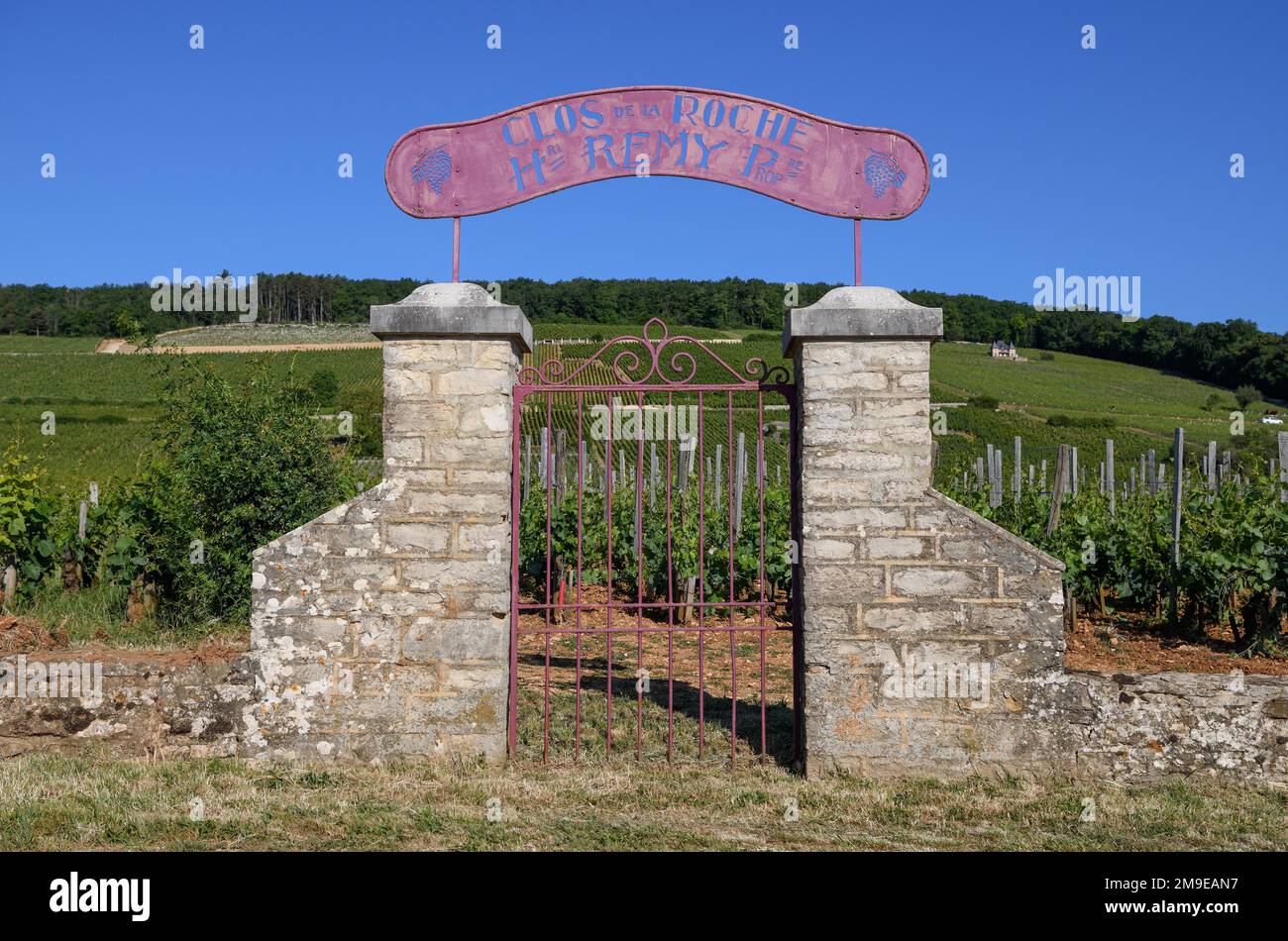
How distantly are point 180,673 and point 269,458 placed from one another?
3457 millimetres

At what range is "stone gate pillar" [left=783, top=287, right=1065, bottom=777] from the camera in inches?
201

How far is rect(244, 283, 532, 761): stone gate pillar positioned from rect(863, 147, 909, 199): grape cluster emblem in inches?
80.9

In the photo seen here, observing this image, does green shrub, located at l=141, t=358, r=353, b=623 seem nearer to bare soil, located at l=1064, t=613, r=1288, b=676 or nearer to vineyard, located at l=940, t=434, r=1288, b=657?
bare soil, located at l=1064, t=613, r=1288, b=676

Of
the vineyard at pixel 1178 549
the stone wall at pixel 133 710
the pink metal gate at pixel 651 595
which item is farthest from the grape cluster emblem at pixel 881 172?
the vineyard at pixel 1178 549

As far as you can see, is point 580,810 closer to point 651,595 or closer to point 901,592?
point 901,592

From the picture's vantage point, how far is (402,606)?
5.22 meters

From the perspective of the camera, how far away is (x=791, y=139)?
5430 mm

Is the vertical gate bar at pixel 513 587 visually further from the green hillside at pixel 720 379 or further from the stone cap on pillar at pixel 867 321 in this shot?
the green hillside at pixel 720 379

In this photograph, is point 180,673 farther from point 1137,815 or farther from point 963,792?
point 1137,815

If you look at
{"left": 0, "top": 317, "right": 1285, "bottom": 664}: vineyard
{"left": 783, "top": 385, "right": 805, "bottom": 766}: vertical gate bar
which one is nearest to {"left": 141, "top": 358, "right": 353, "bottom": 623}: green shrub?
{"left": 0, "top": 317, "right": 1285, "bottom": 664}: vineyard

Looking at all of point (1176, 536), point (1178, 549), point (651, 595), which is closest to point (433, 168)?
point (1176, 536)

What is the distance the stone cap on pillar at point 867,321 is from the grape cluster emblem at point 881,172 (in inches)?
26.0

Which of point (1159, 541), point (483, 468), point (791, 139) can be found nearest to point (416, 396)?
point (483, 468)
